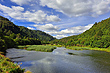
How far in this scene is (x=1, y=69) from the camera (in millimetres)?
12906

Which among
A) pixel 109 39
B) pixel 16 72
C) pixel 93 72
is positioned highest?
pixel 109 39

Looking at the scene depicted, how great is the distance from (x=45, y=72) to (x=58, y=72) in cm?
313

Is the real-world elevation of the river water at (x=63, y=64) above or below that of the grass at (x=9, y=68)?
below

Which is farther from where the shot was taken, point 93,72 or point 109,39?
point 109,39

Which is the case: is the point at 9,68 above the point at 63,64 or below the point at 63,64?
above

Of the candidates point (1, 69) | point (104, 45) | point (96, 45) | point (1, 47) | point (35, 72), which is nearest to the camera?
point (1, 69)

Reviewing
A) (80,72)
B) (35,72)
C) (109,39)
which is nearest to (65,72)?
(80,72)

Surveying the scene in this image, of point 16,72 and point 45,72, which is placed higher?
point 16,72

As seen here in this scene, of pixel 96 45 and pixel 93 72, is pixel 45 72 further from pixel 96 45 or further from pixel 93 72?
pixel 96 45

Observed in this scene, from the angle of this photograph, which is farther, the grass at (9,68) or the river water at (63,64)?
the river water at (63,64)

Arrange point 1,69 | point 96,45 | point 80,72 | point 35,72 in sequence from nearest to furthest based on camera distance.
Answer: point 1,69, point 35,72, point 80,72, point 96,45

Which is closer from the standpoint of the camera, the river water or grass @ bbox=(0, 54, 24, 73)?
grass @ bbox=(0, 54, 24, 73)

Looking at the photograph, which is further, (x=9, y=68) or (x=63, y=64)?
(x=63, y=64)

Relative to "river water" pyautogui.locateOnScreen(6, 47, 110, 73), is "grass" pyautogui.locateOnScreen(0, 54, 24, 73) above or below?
above
